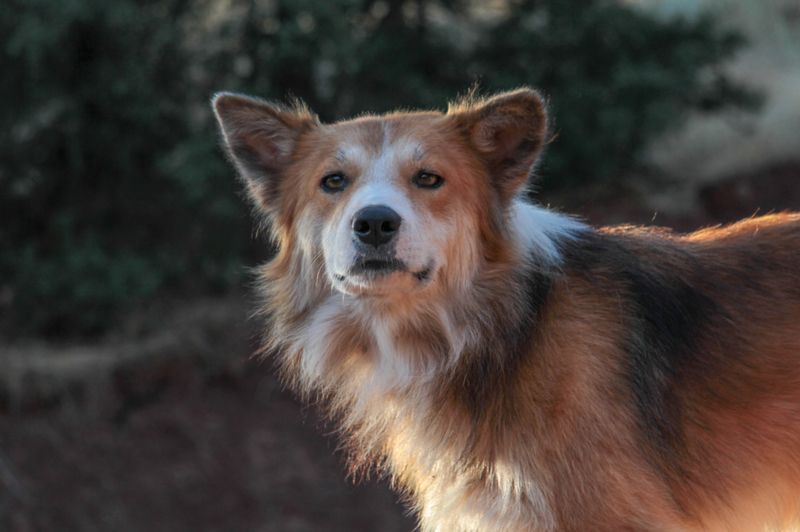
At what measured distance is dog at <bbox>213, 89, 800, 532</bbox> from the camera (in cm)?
296

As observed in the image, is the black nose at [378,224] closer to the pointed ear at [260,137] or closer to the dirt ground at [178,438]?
the pointed ear at [260,137]

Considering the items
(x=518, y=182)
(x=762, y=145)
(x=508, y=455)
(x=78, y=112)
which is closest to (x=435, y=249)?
(x=518, y=182)

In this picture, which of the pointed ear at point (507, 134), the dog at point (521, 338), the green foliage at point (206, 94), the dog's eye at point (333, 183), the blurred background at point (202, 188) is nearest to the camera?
the dog at point (521, 338)

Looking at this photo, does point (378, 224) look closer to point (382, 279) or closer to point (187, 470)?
point (382, 279)

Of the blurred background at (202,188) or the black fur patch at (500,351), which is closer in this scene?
the black fur patch at (500,351)

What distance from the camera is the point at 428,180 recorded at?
10.9 feet

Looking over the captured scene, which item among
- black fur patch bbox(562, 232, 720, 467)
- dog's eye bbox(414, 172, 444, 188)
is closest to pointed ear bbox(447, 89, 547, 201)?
dog's eye bbox(414, 172, 444, 188)

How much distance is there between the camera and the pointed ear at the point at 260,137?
3.65 meters

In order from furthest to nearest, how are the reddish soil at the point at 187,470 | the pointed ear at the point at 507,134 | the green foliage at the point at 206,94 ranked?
the green foliage at the point at 206,94, the reddish soil at the point at 187,470, the pointed ear at the point at 507,134

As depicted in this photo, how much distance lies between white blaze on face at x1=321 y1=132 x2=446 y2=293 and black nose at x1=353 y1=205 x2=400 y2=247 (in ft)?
0.08

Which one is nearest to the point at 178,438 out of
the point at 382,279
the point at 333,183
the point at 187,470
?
the point at 187,470

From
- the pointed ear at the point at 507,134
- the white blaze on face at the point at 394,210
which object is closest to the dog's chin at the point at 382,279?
the white blaze on face at the point at 394,210

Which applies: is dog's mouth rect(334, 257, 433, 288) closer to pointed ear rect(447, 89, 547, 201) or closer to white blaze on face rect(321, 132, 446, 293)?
white blaze on face rect(321, 132, 446, 293)

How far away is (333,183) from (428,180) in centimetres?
45
